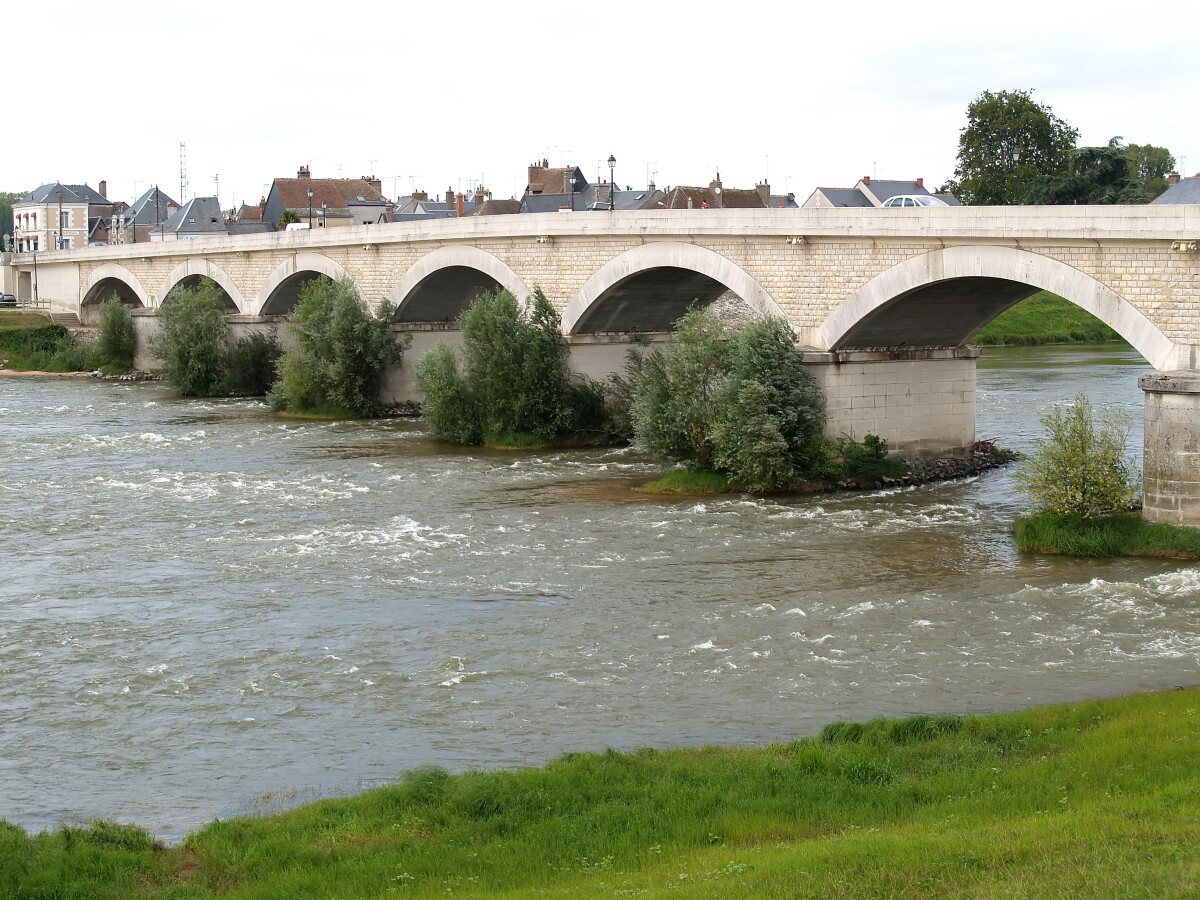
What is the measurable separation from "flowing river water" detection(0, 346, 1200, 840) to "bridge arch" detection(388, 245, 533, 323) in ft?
A: 26.9

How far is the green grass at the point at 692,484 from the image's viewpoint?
21.3 m

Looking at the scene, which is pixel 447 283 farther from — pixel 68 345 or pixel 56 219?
pixel 56 219

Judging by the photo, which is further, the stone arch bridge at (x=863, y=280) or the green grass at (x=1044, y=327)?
the green grass at (x=1044, y=327)

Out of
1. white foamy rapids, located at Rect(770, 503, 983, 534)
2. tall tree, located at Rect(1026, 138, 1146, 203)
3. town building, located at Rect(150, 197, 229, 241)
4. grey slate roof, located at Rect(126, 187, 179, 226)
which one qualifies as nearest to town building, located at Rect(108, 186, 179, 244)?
grey slate roof, located at Rect(126, 187, 179, 226)

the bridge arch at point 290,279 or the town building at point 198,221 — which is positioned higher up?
the town building at point 198,221

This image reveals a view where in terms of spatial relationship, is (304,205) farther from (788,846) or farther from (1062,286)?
(788,846)

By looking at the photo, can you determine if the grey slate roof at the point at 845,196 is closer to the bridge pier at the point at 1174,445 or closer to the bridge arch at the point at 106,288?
the bridge arch at the point at 106,288

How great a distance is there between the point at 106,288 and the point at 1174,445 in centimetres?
4752

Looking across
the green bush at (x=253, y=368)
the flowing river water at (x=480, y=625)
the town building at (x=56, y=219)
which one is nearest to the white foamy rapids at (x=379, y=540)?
the flowing river water at (x=480, y=625)

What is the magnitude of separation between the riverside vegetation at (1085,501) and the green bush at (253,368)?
26984 millimetres

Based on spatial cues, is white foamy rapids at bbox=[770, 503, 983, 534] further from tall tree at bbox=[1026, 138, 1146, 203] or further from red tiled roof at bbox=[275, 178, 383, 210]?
red tiled roof at bbox=[275, 178, 383, 210]

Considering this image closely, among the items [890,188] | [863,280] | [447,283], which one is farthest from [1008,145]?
[863,280]

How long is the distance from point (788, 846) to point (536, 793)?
1.96 metres

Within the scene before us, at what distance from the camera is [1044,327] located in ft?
181
